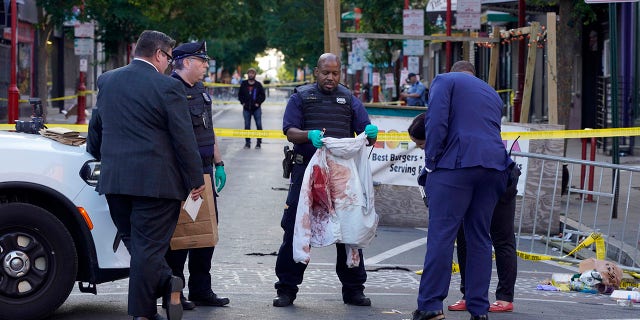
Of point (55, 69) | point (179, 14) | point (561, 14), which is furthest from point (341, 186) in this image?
point (55, 69)

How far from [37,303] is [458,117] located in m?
2.74

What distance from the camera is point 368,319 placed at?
7734 mm

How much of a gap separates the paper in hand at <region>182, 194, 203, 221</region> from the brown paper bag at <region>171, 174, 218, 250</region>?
10 centimetres

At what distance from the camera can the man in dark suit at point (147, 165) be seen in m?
6.79

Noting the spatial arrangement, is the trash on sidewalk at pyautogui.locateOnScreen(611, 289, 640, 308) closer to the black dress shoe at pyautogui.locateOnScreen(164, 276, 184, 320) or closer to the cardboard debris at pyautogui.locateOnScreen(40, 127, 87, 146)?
the black dress shoe at pyautogui.locateOnScreen(164, 276, 184, 320)

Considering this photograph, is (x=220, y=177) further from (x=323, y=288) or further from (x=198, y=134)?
(x=323, y=288)

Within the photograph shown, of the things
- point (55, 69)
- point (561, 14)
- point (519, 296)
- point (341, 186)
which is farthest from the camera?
point (55, 69)

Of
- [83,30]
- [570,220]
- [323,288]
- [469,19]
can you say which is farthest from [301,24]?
[323,288]

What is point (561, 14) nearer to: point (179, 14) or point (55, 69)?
point (179, 14)

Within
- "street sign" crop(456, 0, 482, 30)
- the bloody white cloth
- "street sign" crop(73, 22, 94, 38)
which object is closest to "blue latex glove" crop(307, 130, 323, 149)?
the bloody white cloth

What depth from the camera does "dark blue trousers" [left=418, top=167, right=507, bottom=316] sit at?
24.2 feet

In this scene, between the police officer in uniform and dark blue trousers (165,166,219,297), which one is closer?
dark blue trousers (165,166,219,297)

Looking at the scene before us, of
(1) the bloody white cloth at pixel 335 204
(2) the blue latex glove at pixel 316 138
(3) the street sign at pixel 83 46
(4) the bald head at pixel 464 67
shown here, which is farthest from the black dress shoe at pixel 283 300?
(3) the street sign at pixel 83 46

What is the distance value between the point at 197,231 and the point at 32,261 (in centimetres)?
101
